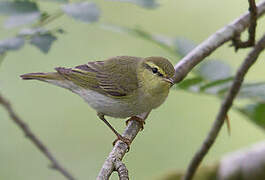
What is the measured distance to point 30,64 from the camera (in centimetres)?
698

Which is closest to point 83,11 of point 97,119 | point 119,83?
point 119,83

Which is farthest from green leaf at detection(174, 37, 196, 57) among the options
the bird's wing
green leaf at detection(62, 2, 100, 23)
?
green leaf at detection(62, 2, 100, 23)

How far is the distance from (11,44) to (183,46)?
1.09m

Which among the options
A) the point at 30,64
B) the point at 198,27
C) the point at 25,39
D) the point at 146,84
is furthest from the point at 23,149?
the point at 25,39

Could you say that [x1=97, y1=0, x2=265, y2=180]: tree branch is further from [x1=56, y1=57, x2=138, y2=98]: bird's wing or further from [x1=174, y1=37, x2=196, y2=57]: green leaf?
[x1=56, y1=57, x2=138, y2=98]: bird's wing

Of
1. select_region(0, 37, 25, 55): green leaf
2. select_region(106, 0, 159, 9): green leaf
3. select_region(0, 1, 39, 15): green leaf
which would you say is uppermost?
select_region(0, 1, 39, 15): green leaf

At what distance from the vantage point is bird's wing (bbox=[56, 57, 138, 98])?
134 inches

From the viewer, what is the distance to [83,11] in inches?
106

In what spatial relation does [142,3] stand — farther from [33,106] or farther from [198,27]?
[198,27]

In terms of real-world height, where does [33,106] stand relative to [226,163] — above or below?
above

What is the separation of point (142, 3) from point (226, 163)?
159 cm

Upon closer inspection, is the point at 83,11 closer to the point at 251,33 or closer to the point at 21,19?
the point at 21,19

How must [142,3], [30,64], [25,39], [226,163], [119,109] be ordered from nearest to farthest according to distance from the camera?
[25,39]
[142,3]
[119,109]
[226,163]
[30,64]

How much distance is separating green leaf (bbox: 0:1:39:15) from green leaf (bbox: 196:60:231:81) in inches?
42.1
